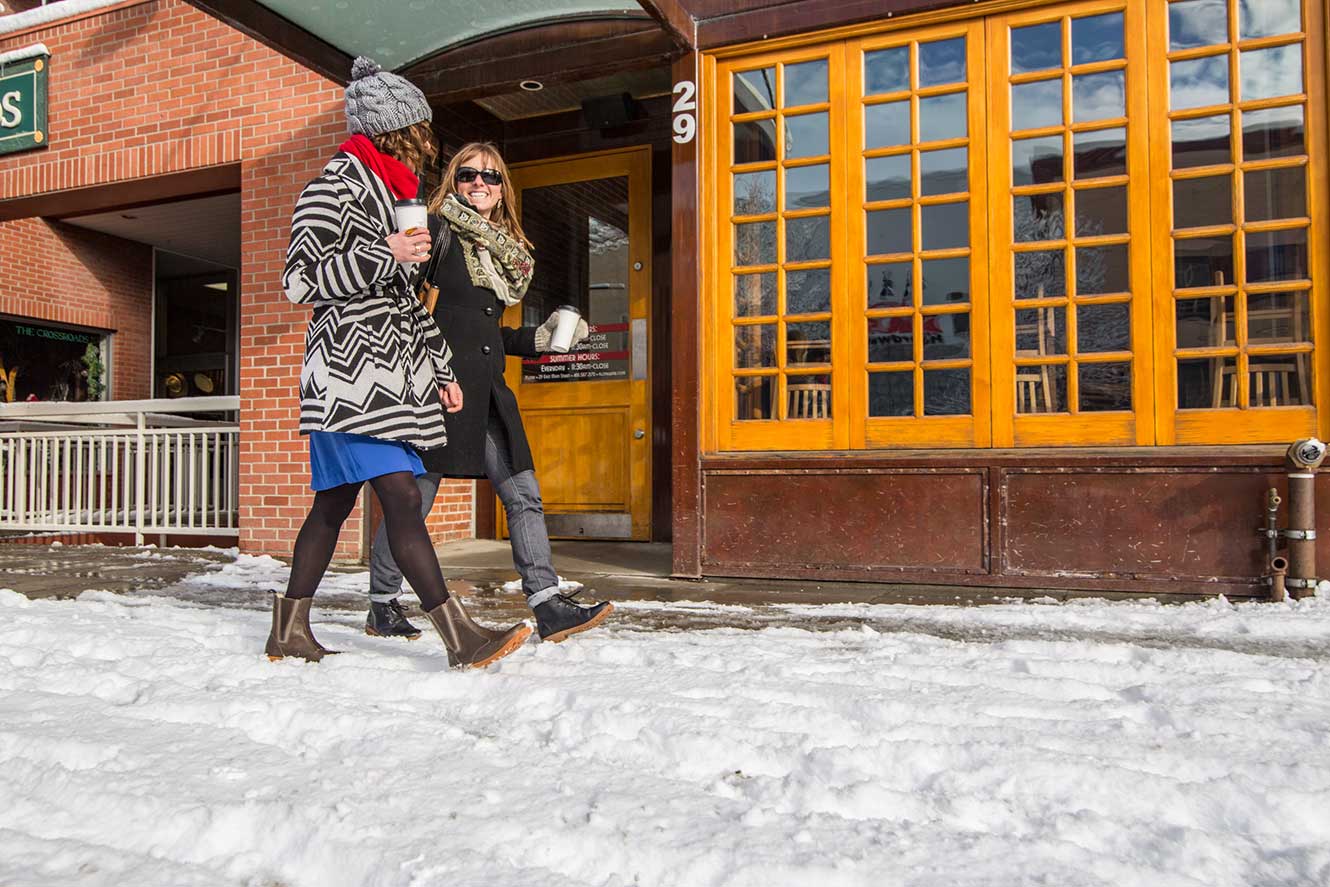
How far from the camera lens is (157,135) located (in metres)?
6.54

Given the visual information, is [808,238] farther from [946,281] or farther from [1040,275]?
[1040,275]

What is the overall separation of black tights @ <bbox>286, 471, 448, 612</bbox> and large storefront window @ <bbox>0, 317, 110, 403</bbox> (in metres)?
8.85

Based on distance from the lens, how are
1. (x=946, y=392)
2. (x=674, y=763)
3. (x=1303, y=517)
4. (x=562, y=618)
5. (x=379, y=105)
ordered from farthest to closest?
(x=946, y=392)
(x=1303, y=517)
(x=562, y=618)
(x=379, y=105)
(x=674, y=763)

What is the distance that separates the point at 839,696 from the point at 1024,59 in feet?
11.3

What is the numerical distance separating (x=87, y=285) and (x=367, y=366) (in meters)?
9.61

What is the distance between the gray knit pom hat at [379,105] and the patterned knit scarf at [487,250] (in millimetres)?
342

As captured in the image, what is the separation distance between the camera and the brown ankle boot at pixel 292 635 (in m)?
2.70

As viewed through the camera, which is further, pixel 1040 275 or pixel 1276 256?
pixel 1040 275

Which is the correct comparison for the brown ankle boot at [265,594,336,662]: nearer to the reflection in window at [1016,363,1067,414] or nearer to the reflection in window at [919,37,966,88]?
the reflection in window at [1016,363,1067,414]

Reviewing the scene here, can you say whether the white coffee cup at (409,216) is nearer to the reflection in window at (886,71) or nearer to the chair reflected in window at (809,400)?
the chair reflected in window at (809,400)

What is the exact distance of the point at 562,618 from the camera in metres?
2.87

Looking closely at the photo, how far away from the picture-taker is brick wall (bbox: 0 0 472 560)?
234 inches

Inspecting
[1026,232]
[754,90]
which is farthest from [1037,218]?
[754,90]

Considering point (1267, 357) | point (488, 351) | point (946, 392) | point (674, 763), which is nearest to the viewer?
point (674, 763)
